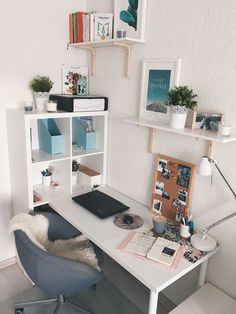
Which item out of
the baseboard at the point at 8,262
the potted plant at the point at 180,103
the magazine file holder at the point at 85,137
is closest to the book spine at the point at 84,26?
the magazine file holder at the point at 85,137

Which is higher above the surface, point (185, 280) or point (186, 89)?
point (186, 89)

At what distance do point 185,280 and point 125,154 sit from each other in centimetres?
97

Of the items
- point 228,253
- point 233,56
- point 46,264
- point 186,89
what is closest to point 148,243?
point 228,253

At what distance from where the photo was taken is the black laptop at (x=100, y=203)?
1.84m

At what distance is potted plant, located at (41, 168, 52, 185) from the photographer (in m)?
2.28

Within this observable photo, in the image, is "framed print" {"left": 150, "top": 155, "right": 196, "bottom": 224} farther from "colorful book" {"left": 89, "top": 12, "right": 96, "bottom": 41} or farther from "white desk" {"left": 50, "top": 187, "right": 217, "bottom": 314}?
"colorful book" {"left": 89, "top": 12, "right": 96, "bottom": 41}

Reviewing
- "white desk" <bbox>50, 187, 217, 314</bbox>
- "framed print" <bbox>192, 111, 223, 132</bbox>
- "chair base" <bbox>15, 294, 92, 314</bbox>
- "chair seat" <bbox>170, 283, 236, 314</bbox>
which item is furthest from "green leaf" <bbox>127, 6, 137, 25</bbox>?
"chair base" <bbox>15, 294, 92, 314</bbox>

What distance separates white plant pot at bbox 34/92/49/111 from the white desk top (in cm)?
71

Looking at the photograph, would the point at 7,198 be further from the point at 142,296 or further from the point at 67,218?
the point at 142,296

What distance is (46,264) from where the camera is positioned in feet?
4.78

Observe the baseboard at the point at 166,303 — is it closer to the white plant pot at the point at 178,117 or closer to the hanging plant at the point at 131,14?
the white plant pot at the point at 178,117

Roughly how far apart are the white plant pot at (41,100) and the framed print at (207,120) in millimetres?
1131

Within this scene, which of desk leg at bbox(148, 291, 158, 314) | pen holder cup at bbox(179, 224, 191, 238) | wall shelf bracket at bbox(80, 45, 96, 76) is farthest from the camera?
wall shelf bracket at bbox(80, 45, 96, 76)

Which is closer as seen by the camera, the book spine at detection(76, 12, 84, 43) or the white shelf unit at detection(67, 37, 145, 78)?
the white shelf unit at detection(67, 37, 145, 78)
